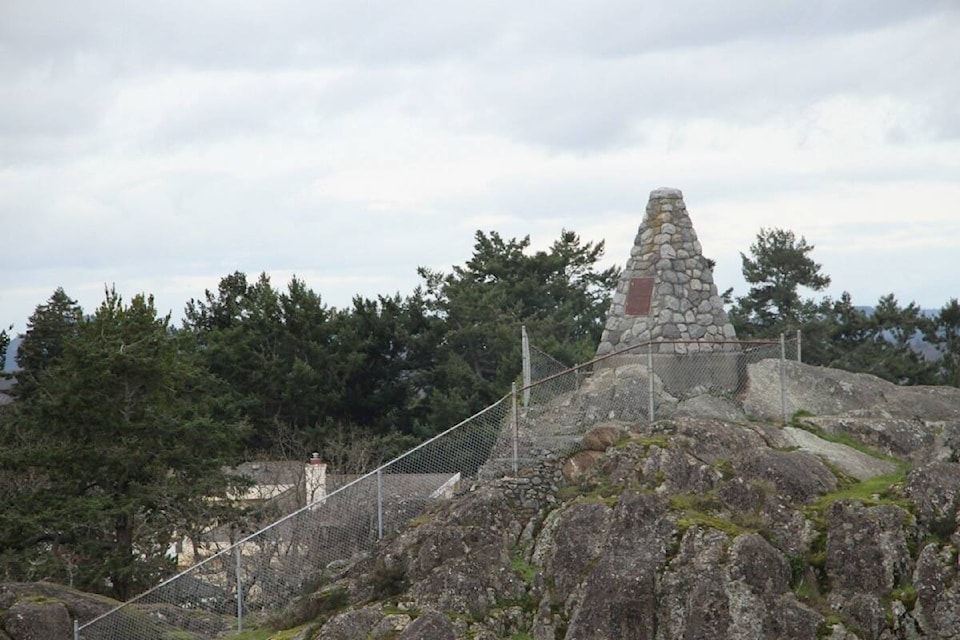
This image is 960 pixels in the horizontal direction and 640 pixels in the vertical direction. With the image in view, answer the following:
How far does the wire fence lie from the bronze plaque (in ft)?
6.03

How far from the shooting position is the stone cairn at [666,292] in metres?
23.8

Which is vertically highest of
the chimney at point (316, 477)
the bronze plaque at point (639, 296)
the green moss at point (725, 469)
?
the bronze plaque at point (639, 296)

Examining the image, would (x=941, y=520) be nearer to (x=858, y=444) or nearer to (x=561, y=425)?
(x=858, y=444)

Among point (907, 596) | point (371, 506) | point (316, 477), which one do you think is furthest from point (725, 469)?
point (316, 477)

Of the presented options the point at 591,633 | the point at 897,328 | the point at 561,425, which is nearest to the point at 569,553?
the point at 591,633

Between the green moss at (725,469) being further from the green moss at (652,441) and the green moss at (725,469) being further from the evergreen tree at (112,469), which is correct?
the evergreen tree at (112,469)

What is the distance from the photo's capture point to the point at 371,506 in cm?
2036

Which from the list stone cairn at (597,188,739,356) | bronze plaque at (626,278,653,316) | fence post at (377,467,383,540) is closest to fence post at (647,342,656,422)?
stone cairn at (597,188,739,356)

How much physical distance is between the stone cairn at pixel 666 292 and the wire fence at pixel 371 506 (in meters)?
1.59

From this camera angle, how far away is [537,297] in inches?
1913

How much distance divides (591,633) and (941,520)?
451 centimetres

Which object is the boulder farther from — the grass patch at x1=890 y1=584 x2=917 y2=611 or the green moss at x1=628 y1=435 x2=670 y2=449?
the grass patch at x1=890 y1=584 x2=917 y2=611

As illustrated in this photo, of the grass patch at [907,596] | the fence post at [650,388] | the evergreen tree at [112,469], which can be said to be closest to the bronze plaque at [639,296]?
the fence post at [650,388]

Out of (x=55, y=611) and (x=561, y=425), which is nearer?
(x=55, y=611)
